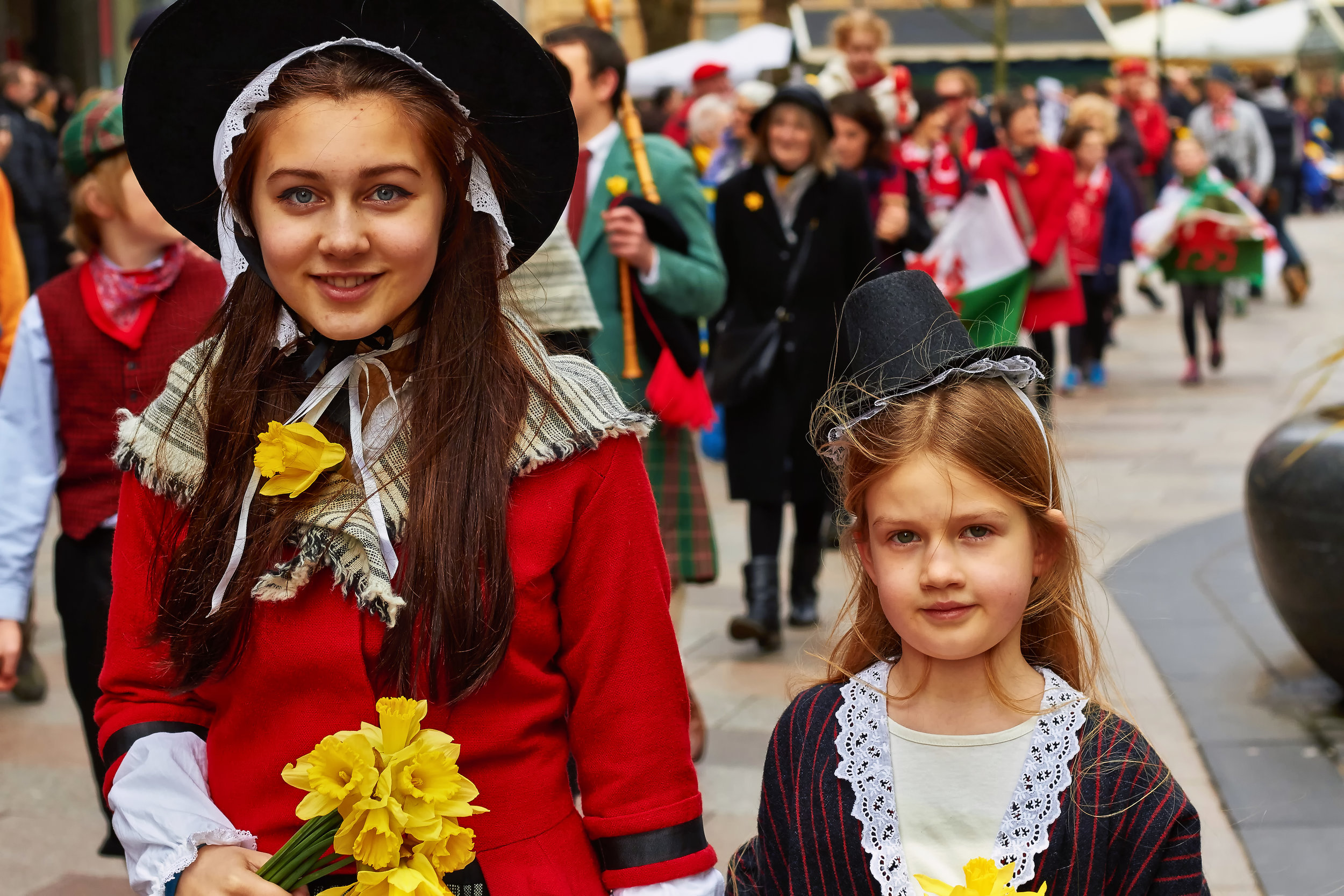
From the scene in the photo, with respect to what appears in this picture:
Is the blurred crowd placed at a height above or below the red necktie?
below

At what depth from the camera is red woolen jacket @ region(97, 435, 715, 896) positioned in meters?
1.80

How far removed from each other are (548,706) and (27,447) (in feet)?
6.30

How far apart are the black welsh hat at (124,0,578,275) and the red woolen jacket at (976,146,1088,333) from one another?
8.17 metres

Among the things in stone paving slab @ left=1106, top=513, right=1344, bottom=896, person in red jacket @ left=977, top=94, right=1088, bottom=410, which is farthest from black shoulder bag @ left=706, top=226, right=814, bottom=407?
person in red jacket @ left=977, top=94, right=1088, bottom=410

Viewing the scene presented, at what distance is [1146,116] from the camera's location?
2025 centimetres

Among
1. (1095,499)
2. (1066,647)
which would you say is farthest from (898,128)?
(1066,647)

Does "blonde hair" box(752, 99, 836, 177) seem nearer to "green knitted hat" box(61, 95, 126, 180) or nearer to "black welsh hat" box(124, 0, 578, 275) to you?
"green knitted hat" box(61, 95, 126, 180)

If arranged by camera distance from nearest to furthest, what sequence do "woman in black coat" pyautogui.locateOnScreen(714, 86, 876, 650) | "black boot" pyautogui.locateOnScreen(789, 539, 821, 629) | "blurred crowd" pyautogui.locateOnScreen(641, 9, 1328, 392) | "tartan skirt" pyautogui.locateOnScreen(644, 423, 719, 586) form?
"tartan skirt" pyautogui.locateOnScreen(644, 423, 719, 586) < "woman in black coat" pyautogui.locateOnScreen(714, 86, 876, 650) < "black boot" pyautogui.locateOnScreen(789, 539, 821, 629) < "blurred crowd" pyautogui.locateOnScreen(641, 9, 1328, 392)

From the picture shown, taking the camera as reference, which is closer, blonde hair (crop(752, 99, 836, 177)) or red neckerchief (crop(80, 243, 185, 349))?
red neckerchief (crop(80, 243, 185, 349))

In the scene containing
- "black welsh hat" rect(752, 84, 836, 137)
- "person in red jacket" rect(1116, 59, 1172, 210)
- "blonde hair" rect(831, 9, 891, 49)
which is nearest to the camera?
"black welsh hat" rect(752, 84, 836, 137)

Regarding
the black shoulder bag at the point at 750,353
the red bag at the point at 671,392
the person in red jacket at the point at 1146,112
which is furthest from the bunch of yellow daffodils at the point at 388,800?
the person in red jacket at the point at 1146,112

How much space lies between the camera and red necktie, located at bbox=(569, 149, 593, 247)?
455cm

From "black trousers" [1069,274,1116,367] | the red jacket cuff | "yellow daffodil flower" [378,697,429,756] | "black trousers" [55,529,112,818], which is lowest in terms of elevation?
"black trousers" [1069,274,1116,367]

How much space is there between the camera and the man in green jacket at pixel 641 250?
4469 millimetres
